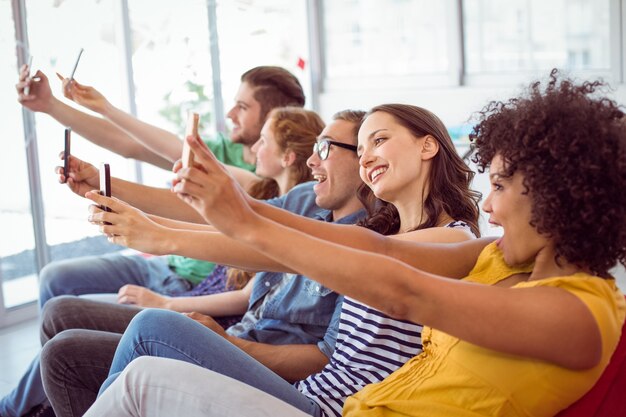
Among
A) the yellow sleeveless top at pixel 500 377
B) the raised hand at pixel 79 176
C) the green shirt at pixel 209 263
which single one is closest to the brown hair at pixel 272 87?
the green shirt at pixel 209 263

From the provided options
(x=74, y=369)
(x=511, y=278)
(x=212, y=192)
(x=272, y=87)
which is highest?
(x=272, y=87)

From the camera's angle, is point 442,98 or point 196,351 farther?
point 442,98

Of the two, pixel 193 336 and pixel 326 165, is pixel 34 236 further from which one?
pixel 193 336

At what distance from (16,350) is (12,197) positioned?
0.85 metres

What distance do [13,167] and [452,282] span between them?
10.6 ft

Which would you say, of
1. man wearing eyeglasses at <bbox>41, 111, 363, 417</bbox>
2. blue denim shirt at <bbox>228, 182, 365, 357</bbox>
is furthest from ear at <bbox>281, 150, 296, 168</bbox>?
blue denim shirt at <bbox>228, 182, 365, 357</bbox>

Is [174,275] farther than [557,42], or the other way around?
[557,42]

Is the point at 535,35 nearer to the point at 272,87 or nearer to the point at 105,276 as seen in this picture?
the point at 272,87

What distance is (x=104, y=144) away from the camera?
290 cm

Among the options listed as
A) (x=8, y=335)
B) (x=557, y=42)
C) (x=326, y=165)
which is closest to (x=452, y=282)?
(x=326, y=165)

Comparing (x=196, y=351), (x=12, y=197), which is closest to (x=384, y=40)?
(x=12, y=197)

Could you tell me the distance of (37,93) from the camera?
105 inches

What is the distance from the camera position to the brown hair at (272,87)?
3252 mm

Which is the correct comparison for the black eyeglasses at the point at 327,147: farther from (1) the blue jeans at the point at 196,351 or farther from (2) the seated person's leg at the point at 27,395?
(2) the seated person's leg at the point at 27,395
